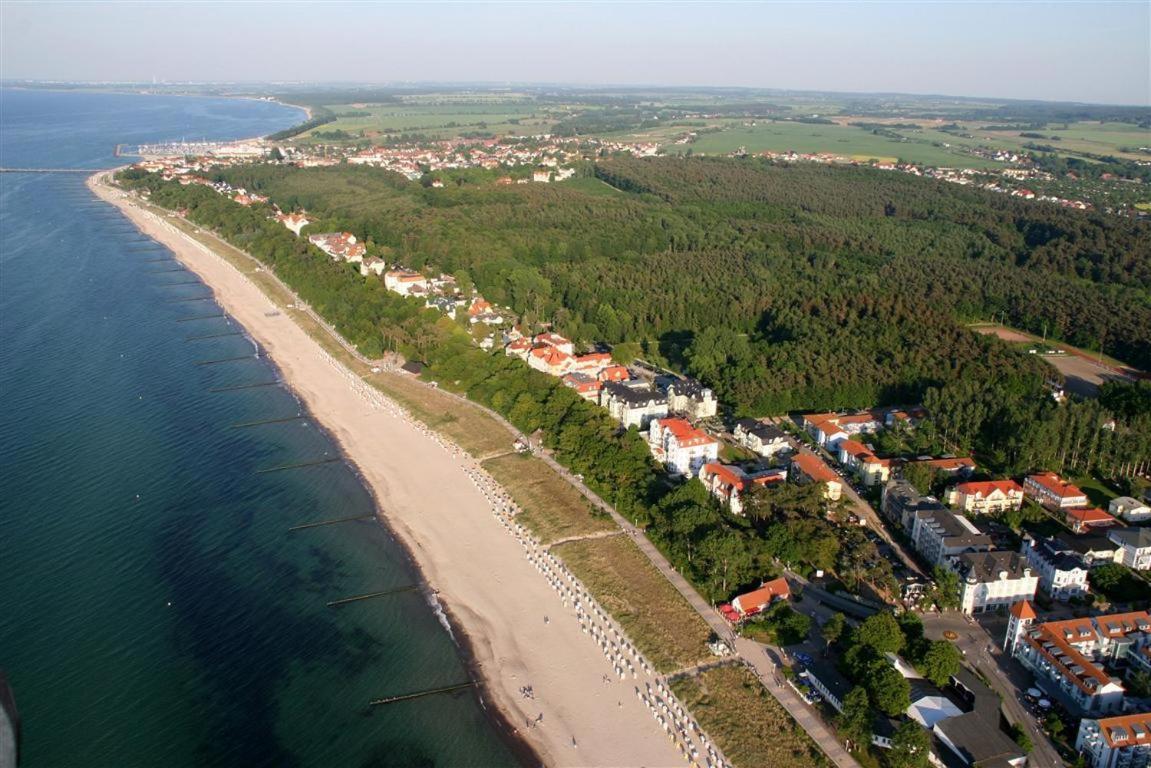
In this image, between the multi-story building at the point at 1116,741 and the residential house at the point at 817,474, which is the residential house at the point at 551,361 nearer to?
the residential house at the point at 817,474

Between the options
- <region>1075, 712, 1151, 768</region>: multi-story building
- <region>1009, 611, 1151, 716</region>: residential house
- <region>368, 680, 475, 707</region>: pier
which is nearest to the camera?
<region>1075, 712, 1151, 768</region>: multi-story building

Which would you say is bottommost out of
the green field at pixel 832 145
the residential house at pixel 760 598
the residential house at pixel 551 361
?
the residential house at pixel 760 598

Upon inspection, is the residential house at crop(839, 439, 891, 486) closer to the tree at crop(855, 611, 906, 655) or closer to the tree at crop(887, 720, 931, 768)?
the tree at crop(855, 611, 906, 655)

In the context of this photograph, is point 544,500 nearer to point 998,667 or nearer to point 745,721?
point 745,721

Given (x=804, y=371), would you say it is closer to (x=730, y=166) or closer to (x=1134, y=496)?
(x=1134, y=496)

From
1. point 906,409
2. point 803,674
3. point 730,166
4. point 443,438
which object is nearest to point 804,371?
point 906,409

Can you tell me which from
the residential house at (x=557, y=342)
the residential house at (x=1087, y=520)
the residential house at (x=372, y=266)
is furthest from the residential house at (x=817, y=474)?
the residential house at (x=372, y=266)

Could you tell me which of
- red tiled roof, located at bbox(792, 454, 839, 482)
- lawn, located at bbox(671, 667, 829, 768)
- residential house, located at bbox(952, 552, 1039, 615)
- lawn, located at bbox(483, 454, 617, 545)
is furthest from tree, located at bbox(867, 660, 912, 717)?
lawn, located at bbox(483, 454, 617, 545)
